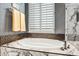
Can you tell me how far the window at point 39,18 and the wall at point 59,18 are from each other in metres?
0.10

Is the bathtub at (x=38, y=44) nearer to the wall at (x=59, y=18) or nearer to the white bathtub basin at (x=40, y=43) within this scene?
the white bathtub basin at (x=40, y=43)

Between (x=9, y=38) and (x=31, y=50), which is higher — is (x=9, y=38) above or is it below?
above

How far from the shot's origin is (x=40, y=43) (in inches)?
77.6

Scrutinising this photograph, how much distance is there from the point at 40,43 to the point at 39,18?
36 cm

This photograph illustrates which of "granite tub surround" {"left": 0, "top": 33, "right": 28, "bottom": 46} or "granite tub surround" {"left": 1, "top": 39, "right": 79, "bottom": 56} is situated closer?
"granite tub surround" {"left": 1, "top": 39, "right": 79, "bottom": 56}

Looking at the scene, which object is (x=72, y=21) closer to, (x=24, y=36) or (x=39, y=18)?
(x=39, y=18)

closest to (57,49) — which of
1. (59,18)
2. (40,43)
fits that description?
(40,43)

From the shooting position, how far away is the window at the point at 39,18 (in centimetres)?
198

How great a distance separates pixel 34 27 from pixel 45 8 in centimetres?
31

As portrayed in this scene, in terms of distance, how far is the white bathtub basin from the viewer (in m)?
1.95

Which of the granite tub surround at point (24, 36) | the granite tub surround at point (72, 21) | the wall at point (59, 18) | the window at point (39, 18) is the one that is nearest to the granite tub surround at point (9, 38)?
the granite tub surround at point (24, 36)

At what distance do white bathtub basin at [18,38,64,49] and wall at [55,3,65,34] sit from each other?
0.16 meters

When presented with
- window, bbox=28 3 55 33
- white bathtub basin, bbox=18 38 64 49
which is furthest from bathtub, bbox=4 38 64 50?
window, bbox=28 3 55 33

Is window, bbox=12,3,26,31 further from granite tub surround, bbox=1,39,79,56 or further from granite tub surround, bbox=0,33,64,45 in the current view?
granite tub surround, bbox=1,39,79,56
